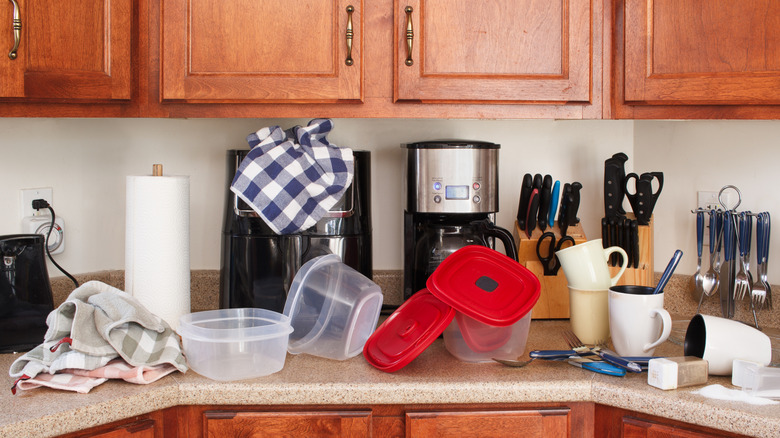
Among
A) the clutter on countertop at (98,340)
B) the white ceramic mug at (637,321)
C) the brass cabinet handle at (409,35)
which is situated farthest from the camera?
the brass cabinet handle at (409,35)

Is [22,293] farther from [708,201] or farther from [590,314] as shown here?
[708,201]

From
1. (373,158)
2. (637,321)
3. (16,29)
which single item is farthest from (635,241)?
(16,29)

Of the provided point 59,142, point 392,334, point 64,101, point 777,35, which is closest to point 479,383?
point 392,334

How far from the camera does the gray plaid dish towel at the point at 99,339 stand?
54.5 inches

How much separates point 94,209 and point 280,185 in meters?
0.63

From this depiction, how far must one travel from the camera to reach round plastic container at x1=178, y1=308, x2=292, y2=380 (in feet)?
4.73

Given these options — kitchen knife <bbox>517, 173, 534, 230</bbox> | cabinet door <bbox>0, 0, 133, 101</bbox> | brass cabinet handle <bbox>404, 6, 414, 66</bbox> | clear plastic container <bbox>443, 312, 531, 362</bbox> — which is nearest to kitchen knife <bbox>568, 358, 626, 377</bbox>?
clear plastic container <bbox>443, 312, 531, 362</bbox>

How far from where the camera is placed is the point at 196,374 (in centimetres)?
146

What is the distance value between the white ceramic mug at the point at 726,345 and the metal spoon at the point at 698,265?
0.41 m

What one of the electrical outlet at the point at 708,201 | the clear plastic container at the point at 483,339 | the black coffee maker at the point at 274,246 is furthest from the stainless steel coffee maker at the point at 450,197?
the electrical outlet at the point at 708,201

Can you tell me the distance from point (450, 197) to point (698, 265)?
71 centimetres

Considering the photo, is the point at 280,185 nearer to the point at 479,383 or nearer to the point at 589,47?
the point at 479,383

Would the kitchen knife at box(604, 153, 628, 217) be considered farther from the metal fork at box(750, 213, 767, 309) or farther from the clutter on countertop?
the clutter on countertop

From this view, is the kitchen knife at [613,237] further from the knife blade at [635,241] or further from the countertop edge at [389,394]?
the countertop edge at [389,394]
